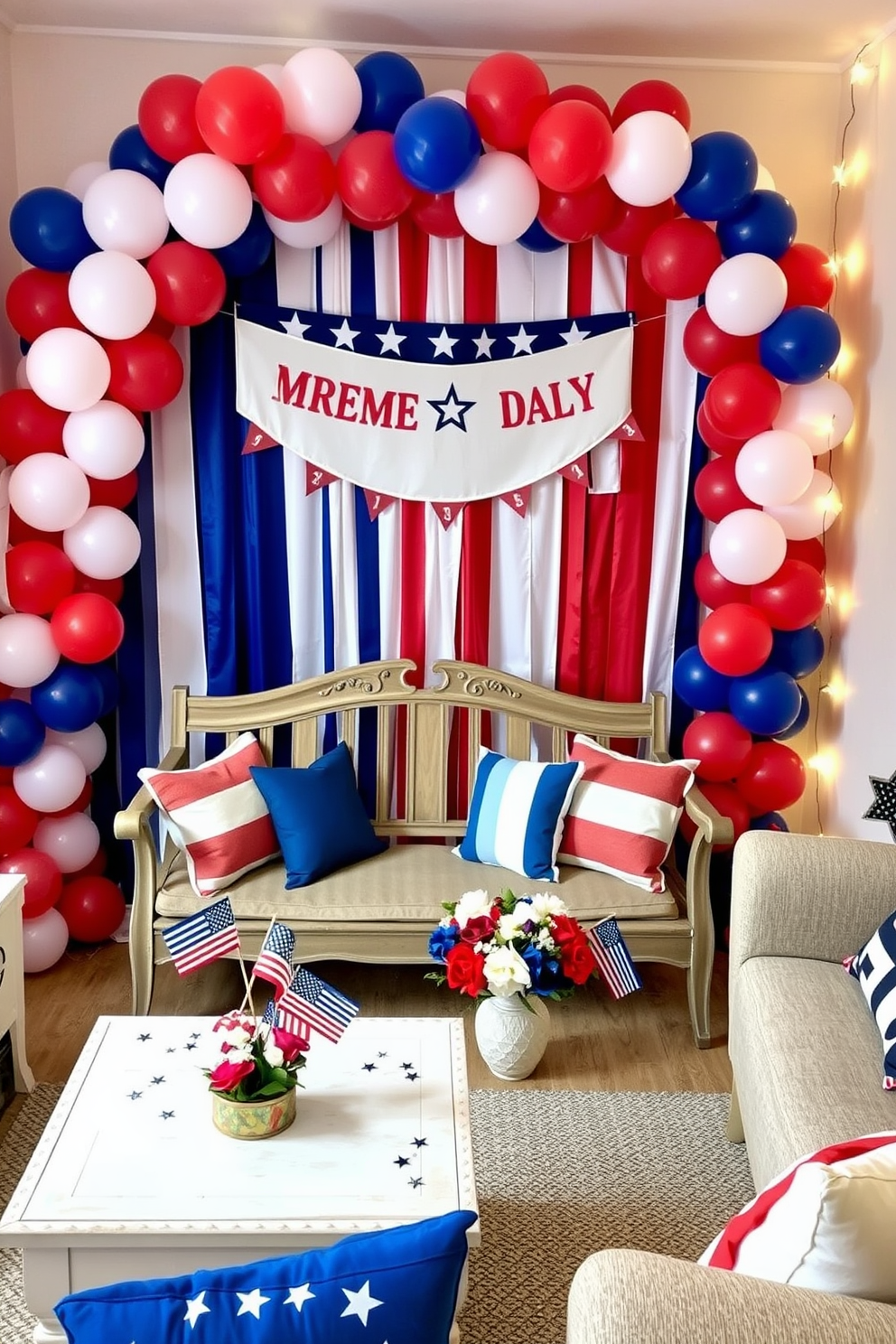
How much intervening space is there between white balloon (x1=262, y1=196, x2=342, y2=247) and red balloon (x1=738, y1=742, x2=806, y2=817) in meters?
1.88

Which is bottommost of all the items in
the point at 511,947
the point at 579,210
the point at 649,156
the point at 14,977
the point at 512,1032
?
the point at 512,1032

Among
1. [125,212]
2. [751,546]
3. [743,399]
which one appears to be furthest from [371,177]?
[751,546]

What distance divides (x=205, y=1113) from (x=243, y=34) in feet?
9.43

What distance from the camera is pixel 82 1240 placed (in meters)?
1.78

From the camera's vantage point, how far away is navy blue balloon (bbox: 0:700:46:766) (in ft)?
10.3

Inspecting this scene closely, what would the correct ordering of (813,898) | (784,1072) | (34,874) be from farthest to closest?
(34,874)
(813,898)
(784,1072)

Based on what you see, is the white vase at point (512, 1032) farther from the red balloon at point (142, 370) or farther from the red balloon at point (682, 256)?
the red balloon at point (682, 256)

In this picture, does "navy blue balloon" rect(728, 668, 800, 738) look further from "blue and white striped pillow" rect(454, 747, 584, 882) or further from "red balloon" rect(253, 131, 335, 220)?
"red balloon" rect(253, 131, 335, 220)

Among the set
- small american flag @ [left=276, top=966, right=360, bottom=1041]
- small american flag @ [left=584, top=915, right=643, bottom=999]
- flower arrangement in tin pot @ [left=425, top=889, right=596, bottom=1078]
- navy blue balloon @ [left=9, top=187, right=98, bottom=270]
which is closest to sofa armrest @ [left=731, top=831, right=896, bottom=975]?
small american flag @ [left=584, top=915, right=643, bottom=999]

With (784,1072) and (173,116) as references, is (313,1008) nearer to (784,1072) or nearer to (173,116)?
(784,1072)

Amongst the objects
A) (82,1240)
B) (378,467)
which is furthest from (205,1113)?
(378,467)

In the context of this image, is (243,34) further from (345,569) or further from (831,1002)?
(831,1002)

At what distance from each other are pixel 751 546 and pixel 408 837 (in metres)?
1.36

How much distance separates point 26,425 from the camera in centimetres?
307
